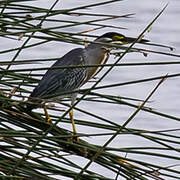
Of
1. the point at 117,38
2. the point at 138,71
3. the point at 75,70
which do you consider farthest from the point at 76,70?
the point at 138,71

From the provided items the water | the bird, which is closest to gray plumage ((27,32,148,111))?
the bird

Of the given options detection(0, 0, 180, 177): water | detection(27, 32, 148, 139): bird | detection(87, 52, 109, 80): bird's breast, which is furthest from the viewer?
detection(0, 0, 180, 177): water

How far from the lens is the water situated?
499cm

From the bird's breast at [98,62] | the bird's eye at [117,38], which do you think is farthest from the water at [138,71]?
the bird's eye at [117,38]

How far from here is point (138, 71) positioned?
5875 millimetres

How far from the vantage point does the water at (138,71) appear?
4.99 metres

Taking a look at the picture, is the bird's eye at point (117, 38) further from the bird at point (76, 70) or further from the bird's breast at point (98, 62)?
the bird's breast at point (98, 62)

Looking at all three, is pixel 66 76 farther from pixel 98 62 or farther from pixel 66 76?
pixel 98 62

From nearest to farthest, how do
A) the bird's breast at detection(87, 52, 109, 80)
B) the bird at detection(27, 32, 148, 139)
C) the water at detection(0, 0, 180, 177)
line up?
the bird at detection(27, 32, 148, 139)
the bird's breast at detection(87, 52, 109, 80)
the water at detection(0, 0, 180, 177)

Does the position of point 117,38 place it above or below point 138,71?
below

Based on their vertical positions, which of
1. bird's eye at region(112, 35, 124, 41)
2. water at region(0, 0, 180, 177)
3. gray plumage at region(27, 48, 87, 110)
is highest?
water at region(0, 0, 180, 177)

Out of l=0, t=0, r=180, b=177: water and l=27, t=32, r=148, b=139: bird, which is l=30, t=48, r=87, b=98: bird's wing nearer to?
l=27, t=32, r=148, b=139: bird

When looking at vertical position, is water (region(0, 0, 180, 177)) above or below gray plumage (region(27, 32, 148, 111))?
above

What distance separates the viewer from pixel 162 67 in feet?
19.8
